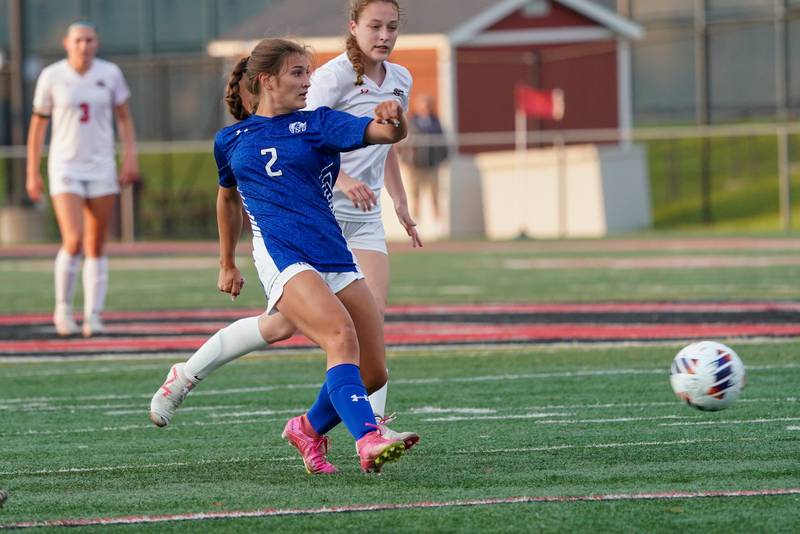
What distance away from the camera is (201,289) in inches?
661

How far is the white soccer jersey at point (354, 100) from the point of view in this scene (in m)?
7.03

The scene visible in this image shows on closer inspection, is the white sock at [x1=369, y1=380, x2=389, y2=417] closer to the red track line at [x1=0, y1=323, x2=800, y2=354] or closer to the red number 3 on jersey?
the red track line at [x1=0, y1=323, x2=800, y2=354]

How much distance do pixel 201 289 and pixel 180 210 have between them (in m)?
16.8

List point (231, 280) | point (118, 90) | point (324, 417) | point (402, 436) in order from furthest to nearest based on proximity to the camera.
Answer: point (118, 90)
point (231, 280)
point (324, 417)
point (402, 436)

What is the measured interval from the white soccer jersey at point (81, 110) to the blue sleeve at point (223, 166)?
5.76m

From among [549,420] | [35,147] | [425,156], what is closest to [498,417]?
[549,420]

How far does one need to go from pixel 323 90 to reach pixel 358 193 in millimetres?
834

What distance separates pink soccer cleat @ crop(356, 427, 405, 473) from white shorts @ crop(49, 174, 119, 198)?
6.64 m

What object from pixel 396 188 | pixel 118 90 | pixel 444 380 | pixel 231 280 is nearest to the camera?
pixel 231 280

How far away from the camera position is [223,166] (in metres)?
6.39

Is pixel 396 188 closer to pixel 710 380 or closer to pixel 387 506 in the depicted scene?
pixel 710 380

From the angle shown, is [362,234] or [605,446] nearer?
[605,446]

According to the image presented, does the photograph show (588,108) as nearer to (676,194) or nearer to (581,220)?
(676,194)

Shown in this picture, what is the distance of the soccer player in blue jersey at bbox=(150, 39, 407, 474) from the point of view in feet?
19.6
